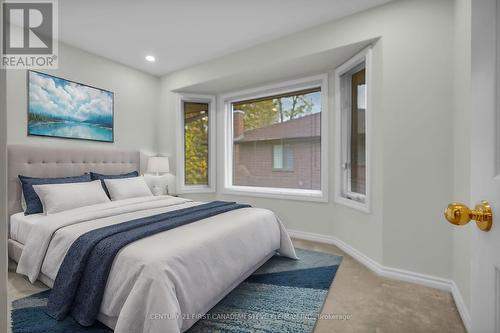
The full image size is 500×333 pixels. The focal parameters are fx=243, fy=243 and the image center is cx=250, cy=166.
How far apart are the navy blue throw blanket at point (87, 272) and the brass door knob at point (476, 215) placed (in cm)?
161

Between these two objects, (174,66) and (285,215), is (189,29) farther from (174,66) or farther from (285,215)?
(285,215)

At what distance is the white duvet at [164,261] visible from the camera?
1276 millimetres

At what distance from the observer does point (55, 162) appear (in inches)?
114

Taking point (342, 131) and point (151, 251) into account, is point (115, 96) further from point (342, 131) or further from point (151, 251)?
point (342, 131)

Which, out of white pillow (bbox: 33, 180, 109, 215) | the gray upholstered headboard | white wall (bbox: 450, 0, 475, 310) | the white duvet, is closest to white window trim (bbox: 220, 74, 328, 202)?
the white duvet

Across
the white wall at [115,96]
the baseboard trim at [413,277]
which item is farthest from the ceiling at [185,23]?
the baseboard trim at [413,277]

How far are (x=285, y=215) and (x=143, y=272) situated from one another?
2504mm

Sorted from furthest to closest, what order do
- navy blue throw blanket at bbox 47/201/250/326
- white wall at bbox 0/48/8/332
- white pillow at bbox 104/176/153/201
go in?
white pillow at bbox 104/176/153/201 < navy blue throw blanket at bbox 47/201/250/326 < white wall at bbox 0/48/8/332

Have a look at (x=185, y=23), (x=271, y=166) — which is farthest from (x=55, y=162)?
(x=271, y=166)

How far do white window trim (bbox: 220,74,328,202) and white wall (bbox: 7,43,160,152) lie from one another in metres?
1.28

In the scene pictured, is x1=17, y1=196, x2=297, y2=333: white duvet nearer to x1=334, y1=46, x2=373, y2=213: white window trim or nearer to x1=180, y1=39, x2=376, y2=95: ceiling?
x1=334, y1=46, x2=373, y2=213: white window trim

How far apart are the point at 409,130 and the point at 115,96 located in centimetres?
380

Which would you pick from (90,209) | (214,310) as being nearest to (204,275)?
(214,310)

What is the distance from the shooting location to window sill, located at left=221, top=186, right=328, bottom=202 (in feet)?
10.9
